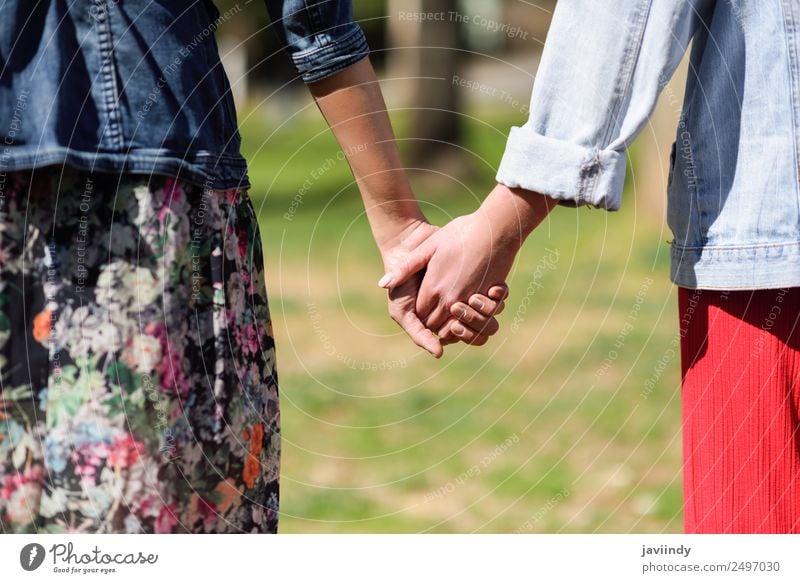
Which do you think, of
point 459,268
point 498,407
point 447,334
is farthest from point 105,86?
point 498,407

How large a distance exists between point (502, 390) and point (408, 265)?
2185 millimetres

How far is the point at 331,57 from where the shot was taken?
144cm

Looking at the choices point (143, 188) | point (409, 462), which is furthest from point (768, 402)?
point (409, 462)

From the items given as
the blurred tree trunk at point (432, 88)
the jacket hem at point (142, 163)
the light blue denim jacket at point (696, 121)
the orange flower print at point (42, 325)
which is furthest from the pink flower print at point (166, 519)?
the blurred tree trunk at point (432, 88)

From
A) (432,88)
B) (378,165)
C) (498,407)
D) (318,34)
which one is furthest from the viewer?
(432,88)

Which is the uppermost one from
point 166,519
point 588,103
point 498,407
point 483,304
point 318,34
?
point 318,34

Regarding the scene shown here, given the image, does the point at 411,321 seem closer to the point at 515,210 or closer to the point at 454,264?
the point at 454,264

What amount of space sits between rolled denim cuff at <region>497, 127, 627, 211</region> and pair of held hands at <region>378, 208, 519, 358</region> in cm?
11

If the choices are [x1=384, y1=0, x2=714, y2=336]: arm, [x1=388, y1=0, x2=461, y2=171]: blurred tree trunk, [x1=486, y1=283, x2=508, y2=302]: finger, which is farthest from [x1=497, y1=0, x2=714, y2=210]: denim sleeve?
[x1=388, y1=0, x2=461, y2=171]: blurred tree trunk

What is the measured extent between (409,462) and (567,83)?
209 cm

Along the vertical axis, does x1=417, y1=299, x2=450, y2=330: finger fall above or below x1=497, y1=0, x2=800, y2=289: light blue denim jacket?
below

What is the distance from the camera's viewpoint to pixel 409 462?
3332mm

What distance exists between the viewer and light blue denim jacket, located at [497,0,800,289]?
1340 millimetres

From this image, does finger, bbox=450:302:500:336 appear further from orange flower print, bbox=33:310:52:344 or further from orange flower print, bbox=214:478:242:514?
orange flower print, bbox=33:310:52:344
